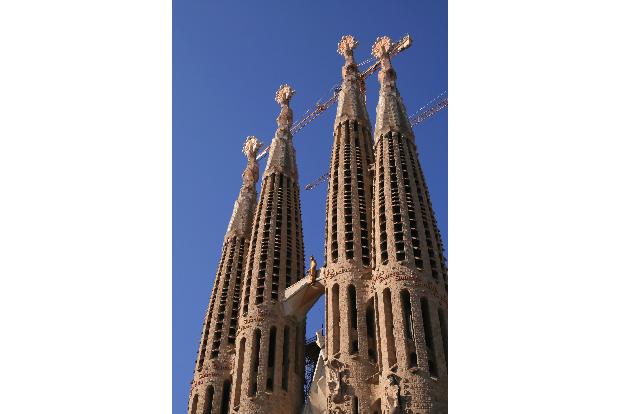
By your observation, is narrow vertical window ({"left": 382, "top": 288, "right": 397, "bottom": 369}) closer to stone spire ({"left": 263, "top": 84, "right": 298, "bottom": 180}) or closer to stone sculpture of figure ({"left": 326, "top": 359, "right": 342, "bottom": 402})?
stone sculpture of figure ({"left": 326, "top": 359, "right": 342, "bottom": 402})

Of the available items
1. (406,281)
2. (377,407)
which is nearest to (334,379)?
(377,407)

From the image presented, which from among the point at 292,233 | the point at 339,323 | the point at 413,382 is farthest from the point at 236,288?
the point at 413,382

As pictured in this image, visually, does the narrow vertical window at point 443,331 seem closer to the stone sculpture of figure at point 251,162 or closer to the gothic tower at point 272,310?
the gothic tower at point 272,310

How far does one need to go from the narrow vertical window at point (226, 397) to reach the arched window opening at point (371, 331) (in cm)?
887

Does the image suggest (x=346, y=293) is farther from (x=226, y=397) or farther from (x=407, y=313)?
(x=226, y=397)

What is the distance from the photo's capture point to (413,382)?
28.9 meters

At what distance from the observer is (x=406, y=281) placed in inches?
1284

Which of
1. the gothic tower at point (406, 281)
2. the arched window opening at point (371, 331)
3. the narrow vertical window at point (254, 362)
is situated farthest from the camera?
the narrow vertical window at point (254, 362)

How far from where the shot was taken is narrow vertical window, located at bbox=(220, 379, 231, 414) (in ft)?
124

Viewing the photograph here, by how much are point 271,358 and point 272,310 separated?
2807 mm

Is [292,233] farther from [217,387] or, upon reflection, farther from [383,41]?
[383,41]

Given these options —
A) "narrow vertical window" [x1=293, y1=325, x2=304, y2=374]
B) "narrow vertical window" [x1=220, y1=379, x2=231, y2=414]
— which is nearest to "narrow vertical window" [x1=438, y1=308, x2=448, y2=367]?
"narrow vertical window" [x1=293, y1=325, x2=304, y2=374]

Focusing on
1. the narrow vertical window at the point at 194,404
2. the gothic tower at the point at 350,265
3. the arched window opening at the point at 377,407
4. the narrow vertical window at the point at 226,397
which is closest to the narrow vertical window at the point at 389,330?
the gothic tower at the point at 350,265

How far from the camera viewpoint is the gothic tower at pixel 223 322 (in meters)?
38.2
